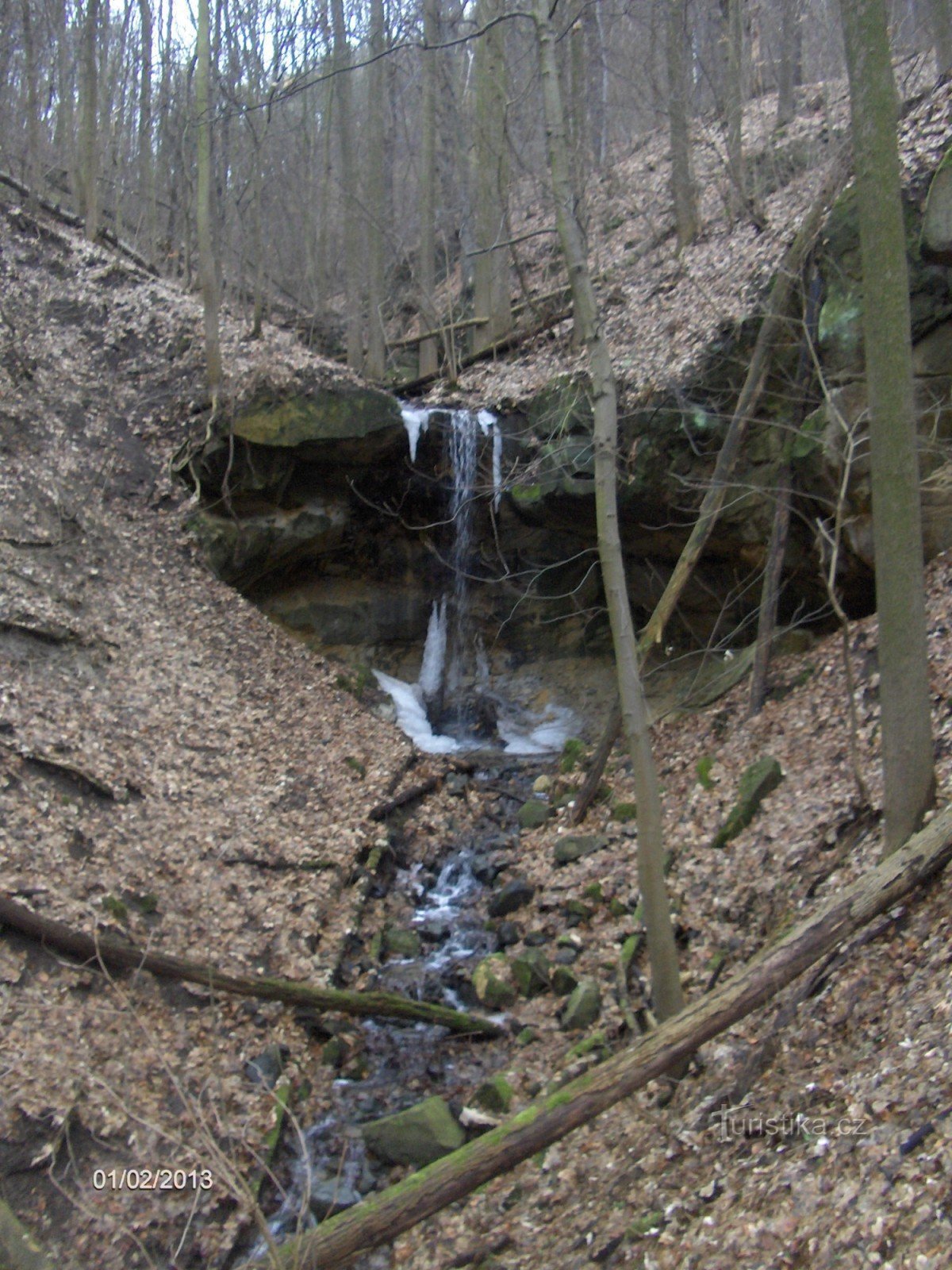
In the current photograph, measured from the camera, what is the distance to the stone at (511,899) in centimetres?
992

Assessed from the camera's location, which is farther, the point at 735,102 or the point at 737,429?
the point at 735,102

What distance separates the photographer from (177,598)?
1319cm

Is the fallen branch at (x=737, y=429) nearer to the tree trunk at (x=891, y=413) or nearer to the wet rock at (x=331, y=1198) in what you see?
the tree trunk at (x=891, y=413)

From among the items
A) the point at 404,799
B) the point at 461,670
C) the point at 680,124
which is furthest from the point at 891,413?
the point at 680,124

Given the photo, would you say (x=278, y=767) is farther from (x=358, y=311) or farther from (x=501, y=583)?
(x=358, y=311)

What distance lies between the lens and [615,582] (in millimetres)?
6875

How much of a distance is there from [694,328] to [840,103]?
34.9 ft

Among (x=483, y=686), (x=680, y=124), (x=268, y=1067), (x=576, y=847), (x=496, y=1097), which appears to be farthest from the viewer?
(x=680, y=124)

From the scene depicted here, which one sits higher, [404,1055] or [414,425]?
[414,425]

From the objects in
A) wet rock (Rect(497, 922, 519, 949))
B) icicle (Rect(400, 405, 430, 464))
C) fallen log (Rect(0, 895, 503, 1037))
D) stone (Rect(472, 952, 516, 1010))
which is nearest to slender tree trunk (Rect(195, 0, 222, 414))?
icicle (Rect(400, 405, 430, 464))

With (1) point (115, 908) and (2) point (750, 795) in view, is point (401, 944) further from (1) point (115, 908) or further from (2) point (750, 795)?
(2) point (750, 795)

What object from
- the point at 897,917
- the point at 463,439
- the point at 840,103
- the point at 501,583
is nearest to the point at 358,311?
the point at 463,439

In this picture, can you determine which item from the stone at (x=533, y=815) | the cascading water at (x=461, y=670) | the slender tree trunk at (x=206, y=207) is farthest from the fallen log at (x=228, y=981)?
the slender tree trunk at (x=206, y=207)

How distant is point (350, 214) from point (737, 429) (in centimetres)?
1241
